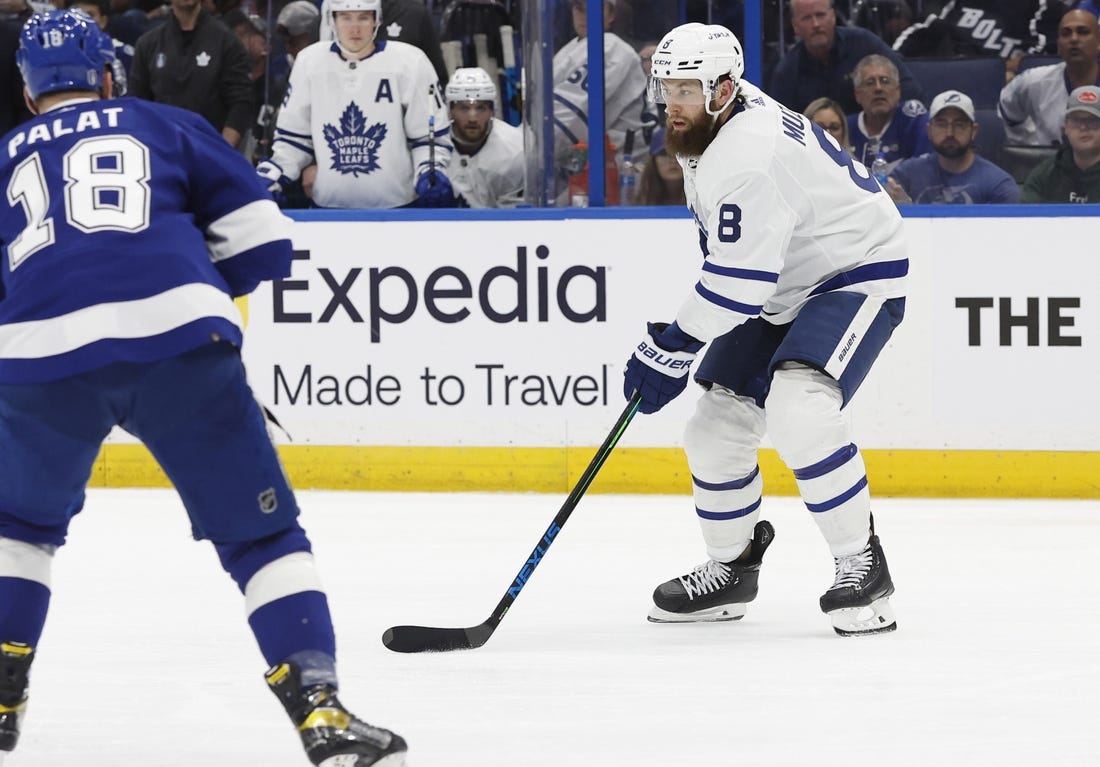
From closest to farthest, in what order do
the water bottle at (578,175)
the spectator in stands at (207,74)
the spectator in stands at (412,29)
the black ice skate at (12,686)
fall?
the black ice skate at (12,686) < the water bottle at (578,175) < the spectator in stands at (412,29) < the spectator in stands at (207,74)

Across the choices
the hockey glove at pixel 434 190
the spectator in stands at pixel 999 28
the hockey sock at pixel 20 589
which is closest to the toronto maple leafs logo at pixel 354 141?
the hockey glove at pixel 434 190

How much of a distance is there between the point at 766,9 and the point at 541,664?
2856mm

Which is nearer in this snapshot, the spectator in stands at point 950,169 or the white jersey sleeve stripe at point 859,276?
the white jersey sleeve stripe at point 859,276

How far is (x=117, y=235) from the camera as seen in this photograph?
7.86ft

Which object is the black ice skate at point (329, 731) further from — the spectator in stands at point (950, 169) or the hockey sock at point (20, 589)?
the spectator in stands at point (950, 169)

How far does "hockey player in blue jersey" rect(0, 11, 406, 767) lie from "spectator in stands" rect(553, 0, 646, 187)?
130 inches

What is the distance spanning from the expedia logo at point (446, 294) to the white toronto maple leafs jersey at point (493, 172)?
324mm

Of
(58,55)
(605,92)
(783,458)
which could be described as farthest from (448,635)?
(605,92)

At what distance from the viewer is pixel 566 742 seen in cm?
274

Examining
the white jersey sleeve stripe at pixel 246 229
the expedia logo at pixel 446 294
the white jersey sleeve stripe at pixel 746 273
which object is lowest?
the expedia logo at pixel 446 294

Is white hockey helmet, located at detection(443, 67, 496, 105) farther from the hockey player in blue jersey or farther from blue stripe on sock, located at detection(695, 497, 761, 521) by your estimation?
the hockey player in blue jersey

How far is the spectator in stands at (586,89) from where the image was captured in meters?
5.66

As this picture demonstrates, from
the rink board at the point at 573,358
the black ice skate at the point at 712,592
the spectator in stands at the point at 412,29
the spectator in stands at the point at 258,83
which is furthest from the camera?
the spectator in stands at the point at 258,83

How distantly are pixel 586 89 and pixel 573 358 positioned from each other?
865 mm
